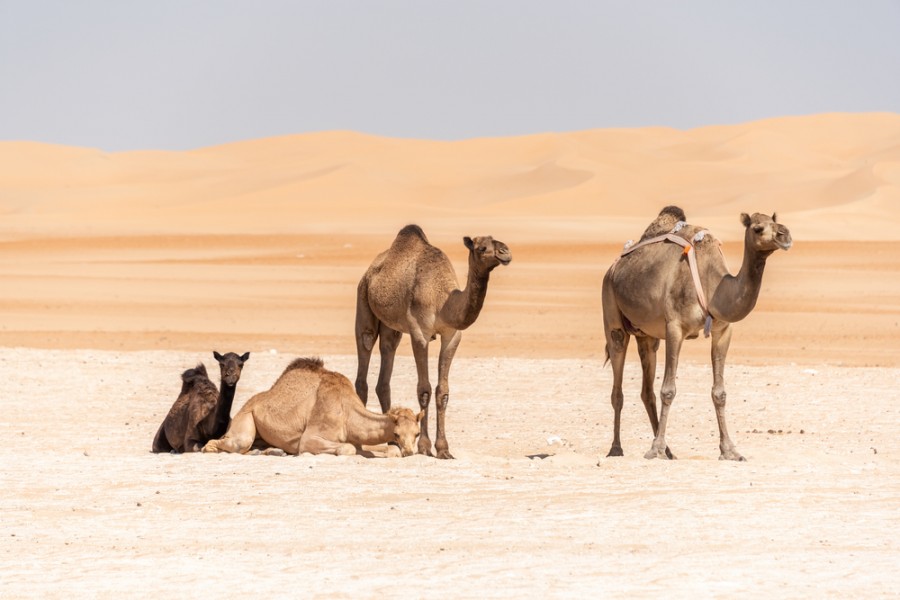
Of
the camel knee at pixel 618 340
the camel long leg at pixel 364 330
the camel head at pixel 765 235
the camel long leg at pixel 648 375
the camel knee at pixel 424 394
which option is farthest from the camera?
the camel long leg at pixel 364 330

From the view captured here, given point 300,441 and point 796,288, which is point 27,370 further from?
point 796,288

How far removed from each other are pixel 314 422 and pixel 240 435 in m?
0.65

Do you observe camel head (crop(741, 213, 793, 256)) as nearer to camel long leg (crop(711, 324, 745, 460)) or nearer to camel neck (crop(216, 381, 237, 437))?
camel long leg (crop(711, 324, 745, 460))

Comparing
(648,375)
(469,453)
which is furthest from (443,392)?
(648,375)

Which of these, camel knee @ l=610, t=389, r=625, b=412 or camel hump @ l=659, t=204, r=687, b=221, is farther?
camel hump @ l=659, t=204, r=687, b=221

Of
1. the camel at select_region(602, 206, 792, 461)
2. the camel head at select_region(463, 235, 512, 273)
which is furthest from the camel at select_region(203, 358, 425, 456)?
the camel at select_region(602, 206, 792, 461)

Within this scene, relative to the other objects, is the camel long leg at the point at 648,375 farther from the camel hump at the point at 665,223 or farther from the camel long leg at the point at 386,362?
the camel long leg at the point at 386,362

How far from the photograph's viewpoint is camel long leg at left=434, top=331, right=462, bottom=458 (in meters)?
12.2

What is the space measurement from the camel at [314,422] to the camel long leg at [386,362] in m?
1.40

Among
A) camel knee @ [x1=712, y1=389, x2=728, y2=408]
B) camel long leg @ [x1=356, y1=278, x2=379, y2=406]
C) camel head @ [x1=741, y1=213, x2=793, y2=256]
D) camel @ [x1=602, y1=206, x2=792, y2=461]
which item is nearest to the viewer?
camel head @ [x1=741, y1=213, x2=793, y2=256]

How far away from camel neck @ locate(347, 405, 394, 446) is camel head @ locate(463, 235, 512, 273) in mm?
1437

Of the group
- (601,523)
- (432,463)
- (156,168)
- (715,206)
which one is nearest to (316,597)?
(601,523)

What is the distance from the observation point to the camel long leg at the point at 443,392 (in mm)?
12209

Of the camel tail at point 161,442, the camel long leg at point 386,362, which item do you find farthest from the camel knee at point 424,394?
the camel tail at point 161,442
